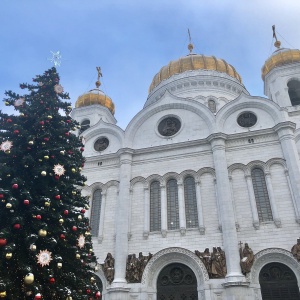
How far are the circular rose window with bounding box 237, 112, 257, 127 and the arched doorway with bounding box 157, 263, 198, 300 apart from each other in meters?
9.71

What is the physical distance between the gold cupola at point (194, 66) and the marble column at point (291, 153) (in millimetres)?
13149

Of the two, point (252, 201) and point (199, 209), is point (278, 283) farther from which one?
point (199, 209)

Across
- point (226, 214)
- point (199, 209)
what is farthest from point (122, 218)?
point (226, 214)

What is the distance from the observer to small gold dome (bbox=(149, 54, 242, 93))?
2933 cm

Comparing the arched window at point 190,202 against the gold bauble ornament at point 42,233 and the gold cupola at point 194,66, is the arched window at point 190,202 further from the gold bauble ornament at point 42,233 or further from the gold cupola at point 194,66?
the gold cupola at point 194,66

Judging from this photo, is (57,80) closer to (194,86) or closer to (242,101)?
(242,101)

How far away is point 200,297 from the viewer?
15070 millimetres

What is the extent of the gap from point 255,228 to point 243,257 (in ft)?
5.70

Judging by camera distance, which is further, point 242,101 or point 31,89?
point 242,101

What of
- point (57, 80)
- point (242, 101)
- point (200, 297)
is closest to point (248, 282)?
point (200, 297)

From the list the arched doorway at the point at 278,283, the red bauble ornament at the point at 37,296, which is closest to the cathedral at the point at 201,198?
the arched doorway at the point at 278,283

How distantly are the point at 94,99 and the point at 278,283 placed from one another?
2040cm

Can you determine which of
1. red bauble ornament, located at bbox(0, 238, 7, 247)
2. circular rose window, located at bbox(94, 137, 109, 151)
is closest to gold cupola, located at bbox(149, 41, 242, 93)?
circular rose window, located at bbox(94, 137, 109, 151)

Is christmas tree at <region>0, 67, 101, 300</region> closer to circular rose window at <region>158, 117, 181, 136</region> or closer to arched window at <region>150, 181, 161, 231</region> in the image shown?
arched window at <region>150, 181, 161, 231</region>
